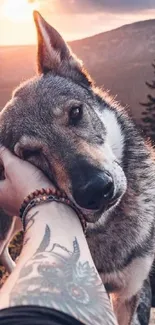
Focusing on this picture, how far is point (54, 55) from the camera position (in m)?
3.74

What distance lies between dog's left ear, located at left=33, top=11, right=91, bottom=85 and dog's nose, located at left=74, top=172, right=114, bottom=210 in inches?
42.0

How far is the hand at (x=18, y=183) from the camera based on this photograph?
8.32 ft

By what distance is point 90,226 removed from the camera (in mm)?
3734

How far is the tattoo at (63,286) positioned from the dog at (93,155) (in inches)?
41.3

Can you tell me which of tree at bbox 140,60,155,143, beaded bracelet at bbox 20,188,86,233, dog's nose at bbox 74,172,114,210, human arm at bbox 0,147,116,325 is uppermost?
human arm at bbox 0,147,116,325

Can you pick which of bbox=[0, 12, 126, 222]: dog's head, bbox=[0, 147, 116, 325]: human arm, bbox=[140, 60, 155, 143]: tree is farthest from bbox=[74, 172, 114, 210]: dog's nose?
bbox=[140, 60, 155, 143]: tree

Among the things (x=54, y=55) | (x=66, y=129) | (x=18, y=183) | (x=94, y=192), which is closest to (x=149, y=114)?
(x=54, y=55)

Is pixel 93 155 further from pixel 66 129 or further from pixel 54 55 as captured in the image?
pixel 54 55

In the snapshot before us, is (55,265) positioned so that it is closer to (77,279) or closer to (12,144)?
(77,279)

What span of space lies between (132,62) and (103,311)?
20331 mm

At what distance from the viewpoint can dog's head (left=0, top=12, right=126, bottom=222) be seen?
116 inches

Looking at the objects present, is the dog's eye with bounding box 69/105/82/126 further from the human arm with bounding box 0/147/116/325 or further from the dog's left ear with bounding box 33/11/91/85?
the human arm with bounding box 0/147/116/325

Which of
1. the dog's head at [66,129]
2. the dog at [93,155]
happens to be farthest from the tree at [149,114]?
the dog's head at [66,129]

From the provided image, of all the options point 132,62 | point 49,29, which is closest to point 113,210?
point 49,29
